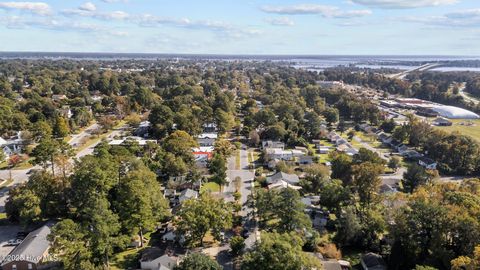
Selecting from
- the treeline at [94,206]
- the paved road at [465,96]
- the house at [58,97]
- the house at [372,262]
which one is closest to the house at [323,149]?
the house at [372,262]

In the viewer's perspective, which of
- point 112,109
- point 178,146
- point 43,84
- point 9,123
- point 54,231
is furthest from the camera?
point 43,84

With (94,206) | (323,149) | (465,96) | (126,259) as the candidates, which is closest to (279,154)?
(323,149)

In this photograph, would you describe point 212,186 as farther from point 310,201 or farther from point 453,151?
point 453,151

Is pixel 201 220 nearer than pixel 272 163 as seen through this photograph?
Yes

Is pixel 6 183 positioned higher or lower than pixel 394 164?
lower

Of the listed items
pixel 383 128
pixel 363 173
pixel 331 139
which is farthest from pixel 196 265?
pixel 383 128

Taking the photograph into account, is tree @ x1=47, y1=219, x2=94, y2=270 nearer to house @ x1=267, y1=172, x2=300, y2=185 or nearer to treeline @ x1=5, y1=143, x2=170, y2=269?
treeline @ x1=5, y1=143, x2=170, y2=269

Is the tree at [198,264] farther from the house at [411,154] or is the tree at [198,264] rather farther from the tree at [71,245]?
the house at [411,154]

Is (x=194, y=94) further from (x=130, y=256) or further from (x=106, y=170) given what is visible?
(x=130, y=256)
